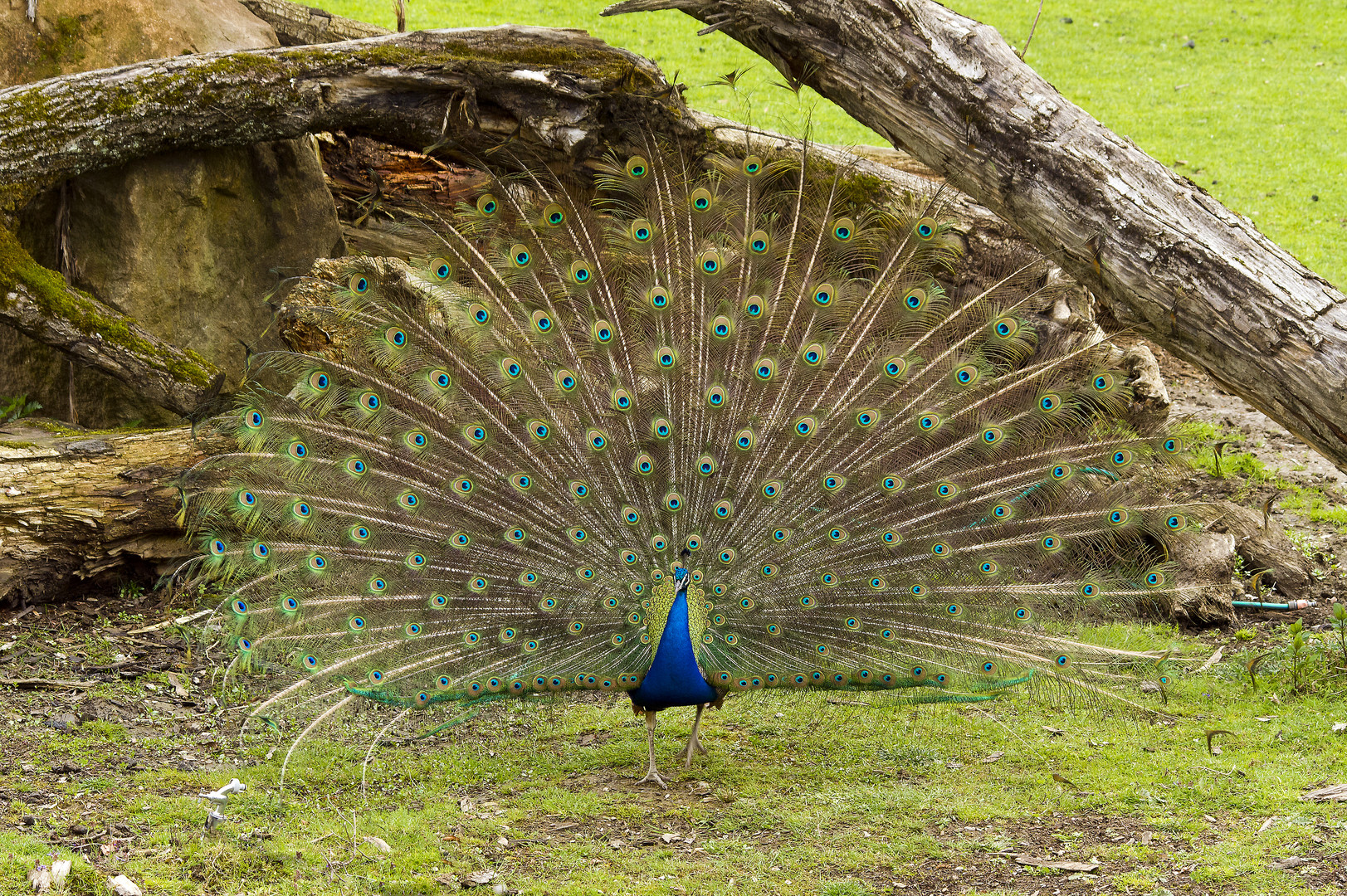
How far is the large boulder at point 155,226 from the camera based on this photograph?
7887mm

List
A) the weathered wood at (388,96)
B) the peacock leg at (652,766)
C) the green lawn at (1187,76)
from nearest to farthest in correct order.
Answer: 1. the peacock leg at (652,766)
2. the weathered wood at (388,96)
3. the green lawn at (1187,76)

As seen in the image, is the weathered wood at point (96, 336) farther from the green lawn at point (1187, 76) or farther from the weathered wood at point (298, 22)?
the green lawn at point (1187, 76)

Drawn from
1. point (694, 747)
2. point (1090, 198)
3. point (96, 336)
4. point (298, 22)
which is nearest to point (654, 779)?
point (694, 747)

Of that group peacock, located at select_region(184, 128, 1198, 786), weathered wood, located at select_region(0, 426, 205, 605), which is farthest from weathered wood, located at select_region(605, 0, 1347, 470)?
weathered wood, located at select_region(0, 426, 205, 605)

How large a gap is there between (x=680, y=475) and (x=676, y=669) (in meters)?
0.96

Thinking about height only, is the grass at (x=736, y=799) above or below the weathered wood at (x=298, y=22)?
below

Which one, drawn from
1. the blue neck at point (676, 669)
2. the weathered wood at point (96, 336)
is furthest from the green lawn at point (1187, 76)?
the blue neck at point (676, 669)

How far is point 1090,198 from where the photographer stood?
626cm

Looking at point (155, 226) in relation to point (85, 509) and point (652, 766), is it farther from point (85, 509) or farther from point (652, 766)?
point (652, 766)

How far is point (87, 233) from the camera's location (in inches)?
311

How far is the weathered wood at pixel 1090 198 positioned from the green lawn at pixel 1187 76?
754cm

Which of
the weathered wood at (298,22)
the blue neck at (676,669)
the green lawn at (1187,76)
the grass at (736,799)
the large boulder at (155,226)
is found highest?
the green lawn at (1187,76)

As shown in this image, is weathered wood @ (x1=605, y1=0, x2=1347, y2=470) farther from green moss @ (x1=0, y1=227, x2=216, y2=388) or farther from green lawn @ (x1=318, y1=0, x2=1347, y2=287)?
green lawn @ (x1=318, y1=0, x2=1347, y2=287)

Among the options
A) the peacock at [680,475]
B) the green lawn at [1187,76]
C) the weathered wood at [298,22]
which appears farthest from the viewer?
the green lawn at [1187,76]
